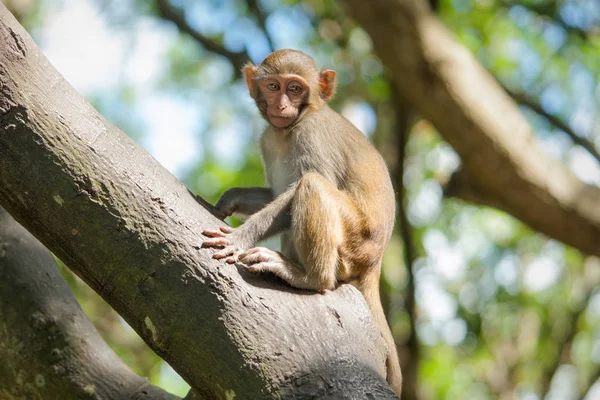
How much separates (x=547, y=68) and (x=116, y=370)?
13041 mm

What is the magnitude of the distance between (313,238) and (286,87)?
1705 millimetres

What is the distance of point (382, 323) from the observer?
17.4 ft

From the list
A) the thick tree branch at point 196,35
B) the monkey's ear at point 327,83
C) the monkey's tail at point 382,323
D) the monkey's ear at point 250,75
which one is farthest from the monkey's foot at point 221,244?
the thick tree branch at point 196,35

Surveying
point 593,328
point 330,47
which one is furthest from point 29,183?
point 593,328

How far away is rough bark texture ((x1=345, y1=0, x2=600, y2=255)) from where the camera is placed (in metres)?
9.42

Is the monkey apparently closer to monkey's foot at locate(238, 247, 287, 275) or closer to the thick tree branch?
monkey's foot at locate(238, 247, 287, 275)

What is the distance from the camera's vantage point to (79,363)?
5.01 meters

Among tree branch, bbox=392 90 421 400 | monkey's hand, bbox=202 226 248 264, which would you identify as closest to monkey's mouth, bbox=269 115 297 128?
monkey's hand, bbox=202 226 248 264

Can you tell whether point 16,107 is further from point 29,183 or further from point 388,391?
point 388,391

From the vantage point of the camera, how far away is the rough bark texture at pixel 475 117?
30.9 feet

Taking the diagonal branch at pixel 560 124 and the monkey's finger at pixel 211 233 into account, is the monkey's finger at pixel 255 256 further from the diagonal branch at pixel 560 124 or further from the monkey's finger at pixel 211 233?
the diagonal branch at pixel 560 124

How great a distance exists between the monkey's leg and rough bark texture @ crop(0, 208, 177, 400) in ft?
4.29

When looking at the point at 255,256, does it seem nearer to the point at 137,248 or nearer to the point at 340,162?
the point at 137,248

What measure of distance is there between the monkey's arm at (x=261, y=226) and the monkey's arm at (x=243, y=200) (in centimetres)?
62
